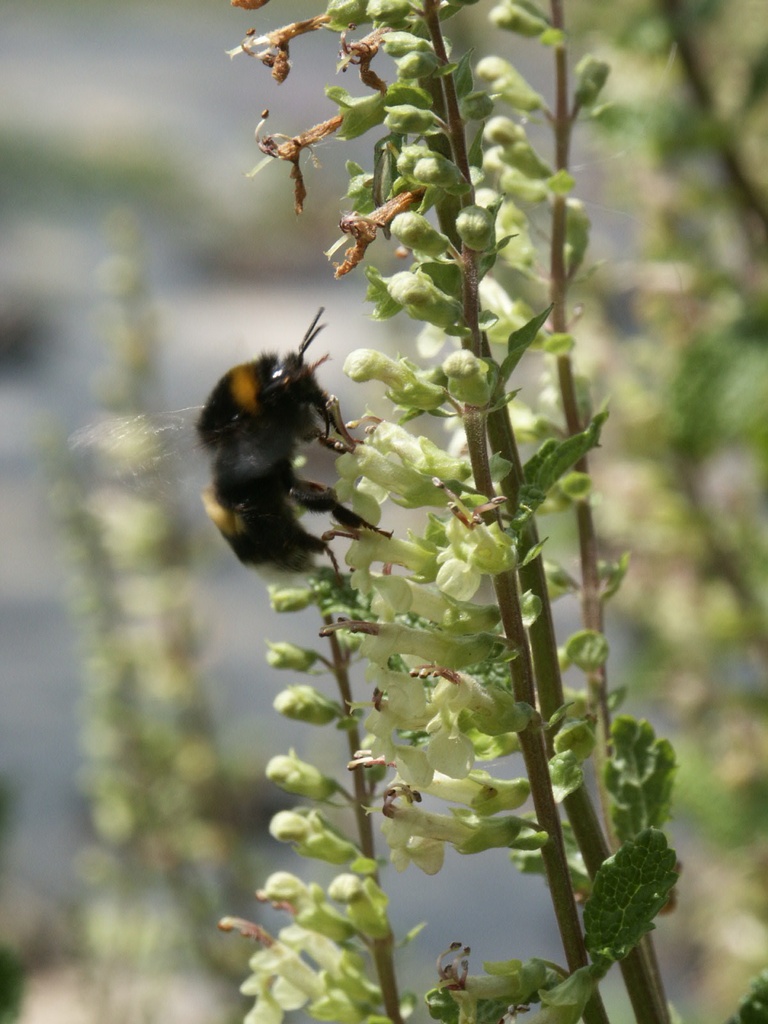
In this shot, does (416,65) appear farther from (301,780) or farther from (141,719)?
(141,719)

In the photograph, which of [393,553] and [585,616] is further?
[585,616]

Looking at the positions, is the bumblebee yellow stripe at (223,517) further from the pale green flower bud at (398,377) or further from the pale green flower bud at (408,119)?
the pale green flower bud at (408,119)

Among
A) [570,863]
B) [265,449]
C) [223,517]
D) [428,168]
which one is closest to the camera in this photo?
[428,168]

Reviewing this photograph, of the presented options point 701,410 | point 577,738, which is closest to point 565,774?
point 577,738

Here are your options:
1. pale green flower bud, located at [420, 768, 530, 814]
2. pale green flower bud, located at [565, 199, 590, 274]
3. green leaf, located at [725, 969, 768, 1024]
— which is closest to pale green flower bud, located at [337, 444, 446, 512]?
pale green flower bud, located at [420, 768, 530, 814]

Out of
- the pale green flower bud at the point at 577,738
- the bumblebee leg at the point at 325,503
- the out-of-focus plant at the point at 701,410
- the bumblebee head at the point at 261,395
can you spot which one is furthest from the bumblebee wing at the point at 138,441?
the out-of-focus plant at the point at 701,410

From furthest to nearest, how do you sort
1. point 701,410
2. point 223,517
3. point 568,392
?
point 701,410 < point 223,517 < point 568,392
